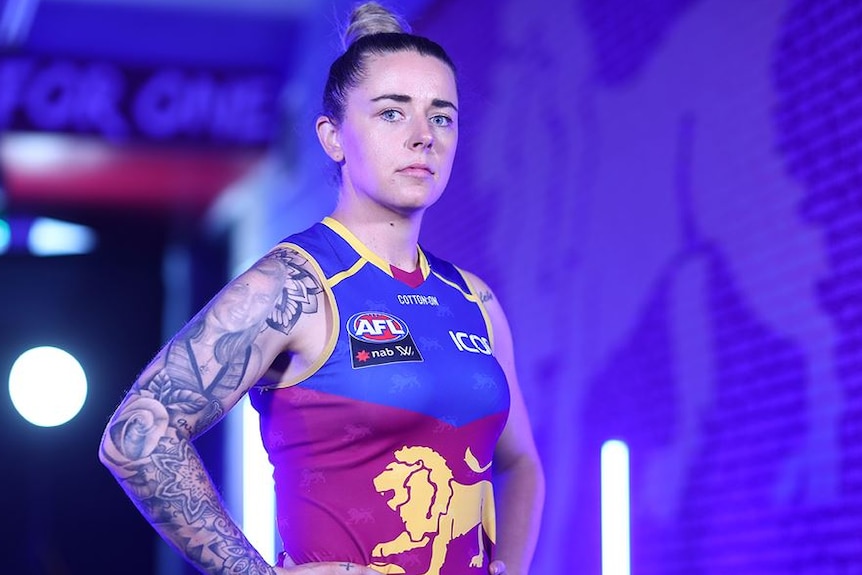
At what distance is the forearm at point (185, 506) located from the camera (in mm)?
1621

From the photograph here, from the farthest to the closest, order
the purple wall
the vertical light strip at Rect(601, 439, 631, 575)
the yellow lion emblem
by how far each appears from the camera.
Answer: the vertical light strip at Rect(601, 439, 631, 575), the purple wall, the yellow lion emblem

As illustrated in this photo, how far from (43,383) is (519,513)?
509 centimetres

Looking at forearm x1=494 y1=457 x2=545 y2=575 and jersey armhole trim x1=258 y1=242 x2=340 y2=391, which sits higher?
jersey armhole trim x1=258 y1=242 x2=340 y2=391

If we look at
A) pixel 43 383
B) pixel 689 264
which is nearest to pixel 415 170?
pixel 689 264

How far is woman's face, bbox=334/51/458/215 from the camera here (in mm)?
1868

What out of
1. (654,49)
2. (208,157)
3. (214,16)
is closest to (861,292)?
(654,49)

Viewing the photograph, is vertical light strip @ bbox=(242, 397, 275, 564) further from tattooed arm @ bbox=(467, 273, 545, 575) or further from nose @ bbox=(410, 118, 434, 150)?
nose @ bbox=(410, 118, 434, 150)

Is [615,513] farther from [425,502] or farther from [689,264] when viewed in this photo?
[425,502]

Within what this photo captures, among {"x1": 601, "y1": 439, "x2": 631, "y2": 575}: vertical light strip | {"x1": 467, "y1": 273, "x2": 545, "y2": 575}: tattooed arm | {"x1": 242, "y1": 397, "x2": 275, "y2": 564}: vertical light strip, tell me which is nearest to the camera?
{"x1": 467, "y1": 273, "x2": 545, "y2": 575}: tattooed arm

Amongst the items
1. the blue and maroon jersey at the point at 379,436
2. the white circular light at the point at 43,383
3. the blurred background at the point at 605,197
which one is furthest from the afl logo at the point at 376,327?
the white circular light at the point at 43,383

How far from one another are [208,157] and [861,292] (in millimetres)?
4910

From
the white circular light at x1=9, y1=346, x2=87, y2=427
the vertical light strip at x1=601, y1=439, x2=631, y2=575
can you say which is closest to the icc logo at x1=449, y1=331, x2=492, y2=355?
the vertical light strip at x1=601, y1=439, x2=631, y2=575

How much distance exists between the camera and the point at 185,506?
1630mm

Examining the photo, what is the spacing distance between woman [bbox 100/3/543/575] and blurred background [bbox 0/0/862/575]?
0.84 ft
